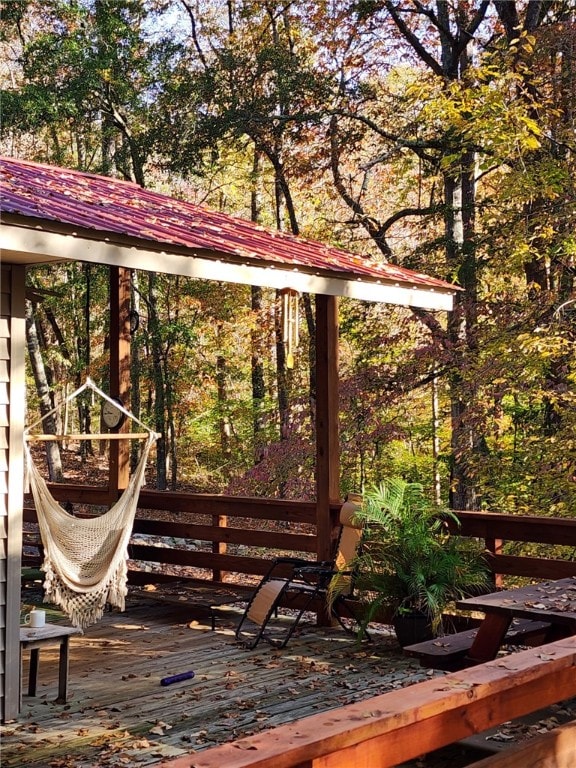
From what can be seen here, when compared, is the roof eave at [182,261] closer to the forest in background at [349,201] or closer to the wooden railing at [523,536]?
the wooden railing at [523,536]

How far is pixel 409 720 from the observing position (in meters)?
2.05

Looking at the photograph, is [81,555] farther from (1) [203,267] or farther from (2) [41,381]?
(2) [41,381]

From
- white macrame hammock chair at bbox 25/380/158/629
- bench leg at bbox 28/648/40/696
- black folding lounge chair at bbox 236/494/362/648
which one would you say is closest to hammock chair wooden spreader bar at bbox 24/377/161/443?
white macrame hammock chair at bbox 25/380/158/629

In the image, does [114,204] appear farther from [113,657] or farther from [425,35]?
[425,35]

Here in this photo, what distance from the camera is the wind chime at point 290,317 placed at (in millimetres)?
6250

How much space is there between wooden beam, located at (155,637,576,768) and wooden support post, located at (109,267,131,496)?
17.2ft

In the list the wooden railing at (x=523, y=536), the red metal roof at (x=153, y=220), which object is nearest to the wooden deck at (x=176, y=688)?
the wooden railing at (x=523, y=536)

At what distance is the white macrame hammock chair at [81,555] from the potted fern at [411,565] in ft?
4.89

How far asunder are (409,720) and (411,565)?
4033 mm

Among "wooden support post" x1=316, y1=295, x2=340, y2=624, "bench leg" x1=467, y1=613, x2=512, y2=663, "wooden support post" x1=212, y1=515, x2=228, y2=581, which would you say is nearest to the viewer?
"bench leg" x1=467, y1=613, x2=512, y2=663

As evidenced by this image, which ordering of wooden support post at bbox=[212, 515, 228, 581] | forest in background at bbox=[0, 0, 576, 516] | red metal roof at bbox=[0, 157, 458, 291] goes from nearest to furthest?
1. red metal roof at bbox=[0, 157, 458, 291]
2. wooden support post at bbox=[212, 515, 228, 581]
3. forest in background at bbox=[0, 0, 576, 516]

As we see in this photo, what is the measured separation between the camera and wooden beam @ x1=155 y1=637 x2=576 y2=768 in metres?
1.74

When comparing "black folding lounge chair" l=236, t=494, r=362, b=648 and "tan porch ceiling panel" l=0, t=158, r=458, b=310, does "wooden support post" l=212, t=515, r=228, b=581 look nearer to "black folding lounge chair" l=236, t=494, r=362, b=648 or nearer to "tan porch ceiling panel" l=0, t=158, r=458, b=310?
"black folding lounge chair" l=236, t=494, r=362, b=648

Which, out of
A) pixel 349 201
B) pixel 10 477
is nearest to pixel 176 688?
pixel 10 477
